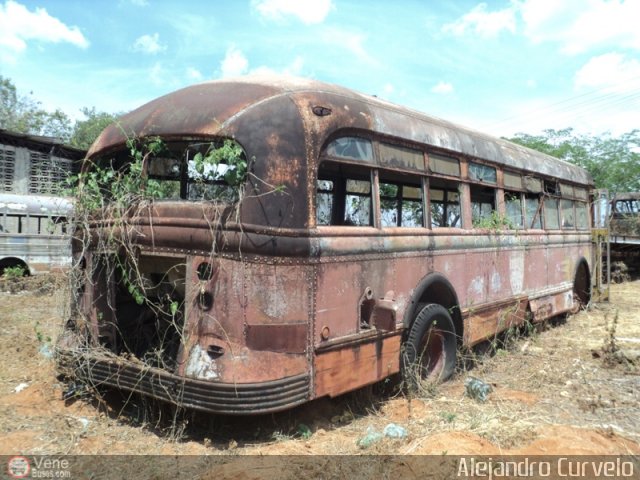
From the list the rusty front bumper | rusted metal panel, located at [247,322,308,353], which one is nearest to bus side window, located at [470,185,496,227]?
rusted metal panel, located at [247,322,308,353]

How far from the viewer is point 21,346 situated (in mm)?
6066

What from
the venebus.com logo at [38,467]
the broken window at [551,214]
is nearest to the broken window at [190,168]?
the venebus.com logo at [38,467]

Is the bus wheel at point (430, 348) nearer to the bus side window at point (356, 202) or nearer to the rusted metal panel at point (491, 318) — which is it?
the rusted metal panel at point (491, 318)

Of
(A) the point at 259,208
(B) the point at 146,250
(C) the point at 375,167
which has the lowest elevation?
(B) the point at 146,250

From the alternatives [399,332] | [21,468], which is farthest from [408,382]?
[21,468]

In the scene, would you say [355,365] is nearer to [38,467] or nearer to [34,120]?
[38,467]

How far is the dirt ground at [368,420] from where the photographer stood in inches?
140

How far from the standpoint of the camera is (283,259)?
3531 millimetres

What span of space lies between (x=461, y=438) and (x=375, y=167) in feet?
7.13

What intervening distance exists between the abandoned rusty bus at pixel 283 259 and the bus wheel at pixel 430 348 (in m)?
0.02

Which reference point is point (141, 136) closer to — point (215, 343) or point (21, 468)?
point (215, 343)

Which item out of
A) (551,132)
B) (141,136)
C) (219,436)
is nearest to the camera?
(219,436)

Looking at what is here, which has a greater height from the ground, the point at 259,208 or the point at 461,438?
the point at 259,208

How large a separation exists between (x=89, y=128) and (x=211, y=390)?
3269cm
